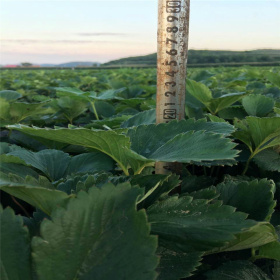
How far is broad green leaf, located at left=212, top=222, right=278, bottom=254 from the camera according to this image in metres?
0.55

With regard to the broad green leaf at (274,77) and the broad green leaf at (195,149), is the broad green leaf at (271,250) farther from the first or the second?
the broad green leaf at (274,77)

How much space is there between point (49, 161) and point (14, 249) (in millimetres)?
392

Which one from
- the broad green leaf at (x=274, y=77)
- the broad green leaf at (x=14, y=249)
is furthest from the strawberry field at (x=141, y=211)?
the broad green leaf at (x=274, y=77)

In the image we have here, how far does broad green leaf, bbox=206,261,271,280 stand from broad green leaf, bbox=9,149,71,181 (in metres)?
0.39

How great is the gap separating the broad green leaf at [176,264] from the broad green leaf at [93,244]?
0.13m

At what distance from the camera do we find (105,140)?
69 centimetres

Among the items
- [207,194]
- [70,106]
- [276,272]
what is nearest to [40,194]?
[207,194]

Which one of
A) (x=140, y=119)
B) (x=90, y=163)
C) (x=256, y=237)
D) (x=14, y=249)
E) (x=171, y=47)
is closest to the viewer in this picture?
(x=14, y=249)

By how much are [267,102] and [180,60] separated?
573 millimetres

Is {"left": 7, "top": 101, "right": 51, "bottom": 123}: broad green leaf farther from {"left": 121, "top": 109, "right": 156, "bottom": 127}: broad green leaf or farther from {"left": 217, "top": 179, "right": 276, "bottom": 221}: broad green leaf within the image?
{"left": 217, "top": 179, "right": 276, "bottom": 221}: broad green leaf

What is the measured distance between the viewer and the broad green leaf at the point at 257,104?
1.17 meters

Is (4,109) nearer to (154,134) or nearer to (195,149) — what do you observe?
(154,134)

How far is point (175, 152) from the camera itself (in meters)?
0.66

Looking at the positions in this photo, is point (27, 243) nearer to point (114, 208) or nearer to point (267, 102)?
point (114, 208)
